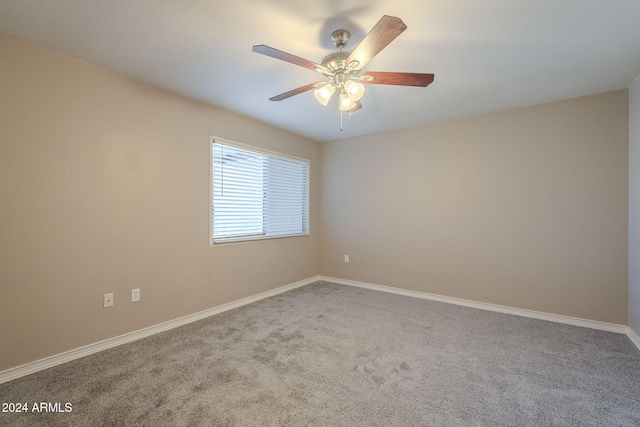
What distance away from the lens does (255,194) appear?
3.68m

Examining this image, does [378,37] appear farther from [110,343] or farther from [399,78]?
[110,343]

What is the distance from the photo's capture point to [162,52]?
2.10 metres

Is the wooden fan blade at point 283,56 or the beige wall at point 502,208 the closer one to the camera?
the wooden fan blade at point 283,56

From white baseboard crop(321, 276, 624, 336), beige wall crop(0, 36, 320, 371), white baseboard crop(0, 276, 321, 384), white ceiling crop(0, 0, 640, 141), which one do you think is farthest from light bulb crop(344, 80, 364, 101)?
white baseboard crop(321, 276, 624, 336)

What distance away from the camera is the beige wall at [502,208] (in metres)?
2.75

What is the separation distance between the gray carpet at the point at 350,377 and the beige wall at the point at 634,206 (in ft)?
1.07

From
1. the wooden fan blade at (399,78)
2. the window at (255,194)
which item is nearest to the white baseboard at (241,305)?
the window at (255,194)

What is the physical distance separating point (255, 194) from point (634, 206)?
3925mm

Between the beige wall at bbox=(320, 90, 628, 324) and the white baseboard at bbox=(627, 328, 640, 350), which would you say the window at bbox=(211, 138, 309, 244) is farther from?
the white baseboard at bbox=(627, 328, 640, 350)

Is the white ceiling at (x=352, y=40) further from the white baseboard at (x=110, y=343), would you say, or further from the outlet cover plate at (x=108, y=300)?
the white baseboard at (x=110, y=343)

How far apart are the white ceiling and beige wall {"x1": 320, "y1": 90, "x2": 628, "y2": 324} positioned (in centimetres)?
45

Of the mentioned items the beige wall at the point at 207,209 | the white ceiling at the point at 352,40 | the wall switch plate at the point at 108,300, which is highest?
the white ceiling at the point at 352,40

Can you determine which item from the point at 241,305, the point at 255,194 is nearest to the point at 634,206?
the point at 255,194

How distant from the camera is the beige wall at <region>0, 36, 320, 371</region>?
194 centimetres
